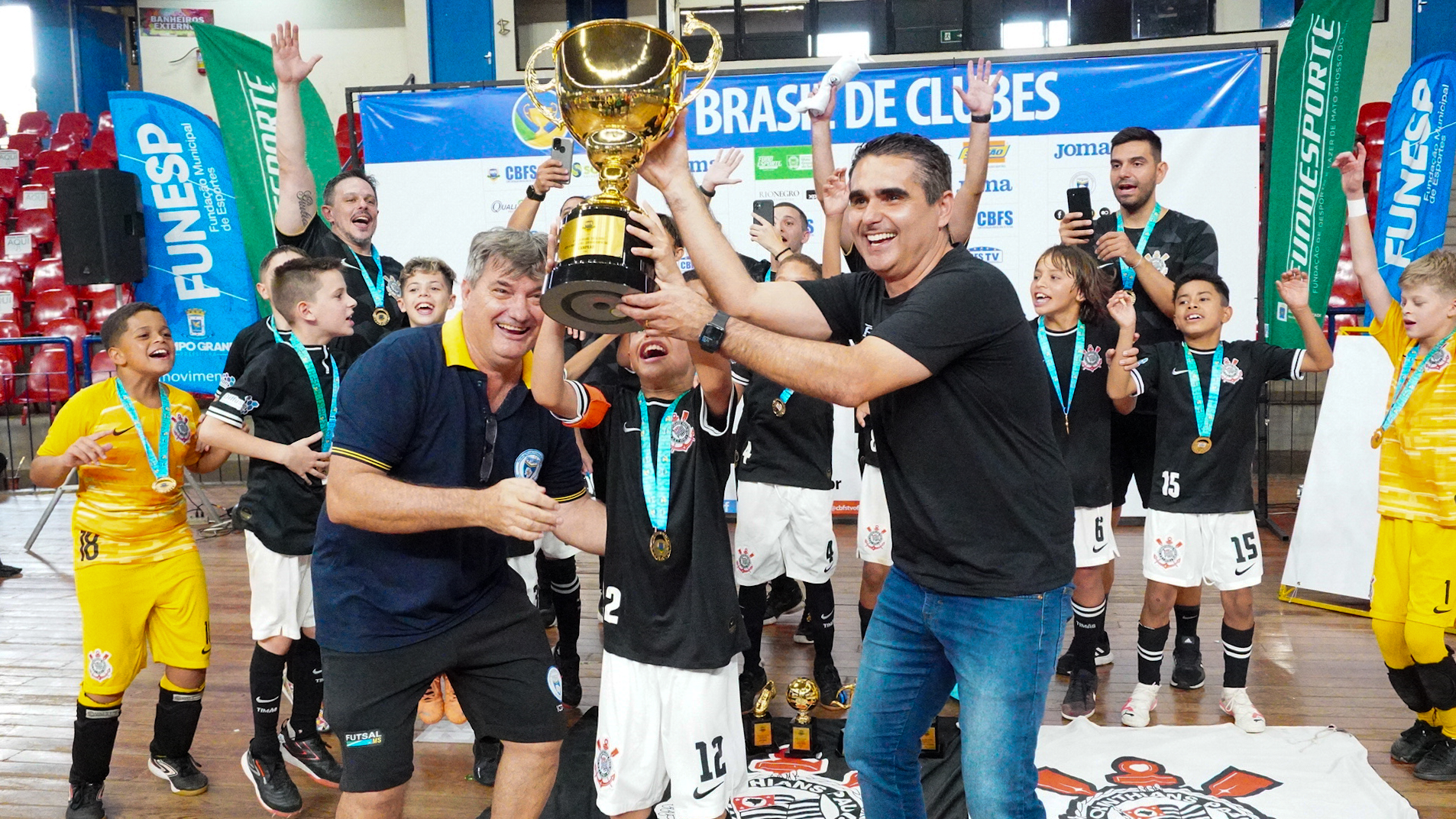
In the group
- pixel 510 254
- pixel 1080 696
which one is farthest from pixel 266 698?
pixel 1080 696

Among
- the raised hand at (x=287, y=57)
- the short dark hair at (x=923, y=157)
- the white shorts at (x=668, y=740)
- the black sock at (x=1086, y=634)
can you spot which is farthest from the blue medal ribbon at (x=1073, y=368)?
the raised hand at (x=287, y=57)

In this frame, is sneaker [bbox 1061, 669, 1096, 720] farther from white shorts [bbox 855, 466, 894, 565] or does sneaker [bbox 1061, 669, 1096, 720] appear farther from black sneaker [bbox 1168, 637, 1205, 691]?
white shorts [bbox 855, 466, 894, 565]

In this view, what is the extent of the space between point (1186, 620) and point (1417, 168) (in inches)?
140

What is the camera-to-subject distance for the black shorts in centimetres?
258

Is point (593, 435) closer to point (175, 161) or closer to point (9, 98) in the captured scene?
point (175, 161)

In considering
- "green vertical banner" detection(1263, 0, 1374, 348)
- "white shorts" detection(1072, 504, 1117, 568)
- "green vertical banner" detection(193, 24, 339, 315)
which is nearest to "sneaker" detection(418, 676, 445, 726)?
"white shorts" detection(1072, 504, 1117, 568)

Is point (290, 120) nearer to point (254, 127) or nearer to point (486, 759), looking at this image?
point (486, 759)

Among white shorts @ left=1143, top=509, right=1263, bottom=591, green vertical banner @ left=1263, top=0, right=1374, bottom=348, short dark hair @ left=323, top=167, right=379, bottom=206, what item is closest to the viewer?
white shorts @ left=1143, top=509, right=1263, bottom=591

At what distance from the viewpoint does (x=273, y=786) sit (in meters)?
3.73

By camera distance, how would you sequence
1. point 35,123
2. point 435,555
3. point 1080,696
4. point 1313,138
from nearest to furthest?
point 435,555 → point 1080,696 → point 1313,138 → point 35,123

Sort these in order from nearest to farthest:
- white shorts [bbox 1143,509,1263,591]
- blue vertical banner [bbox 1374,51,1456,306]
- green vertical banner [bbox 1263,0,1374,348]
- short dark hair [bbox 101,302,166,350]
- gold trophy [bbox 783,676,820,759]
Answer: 1. short dark hair [bbox 101,302,166,350]
2. gold trophy [bbox 783,676,820,759]
3. white shorts [bbox 1143,509,1263,591]
4. blue vertical banner [bbox 1374,51,1456,306]
5. green vertical banner [bbox 1263,0,1374,348]

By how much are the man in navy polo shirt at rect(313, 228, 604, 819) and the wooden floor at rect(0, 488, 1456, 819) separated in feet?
3.93

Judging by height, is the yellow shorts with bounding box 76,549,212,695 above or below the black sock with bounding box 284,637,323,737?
above

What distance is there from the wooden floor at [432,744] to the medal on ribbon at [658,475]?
1.50 metres
